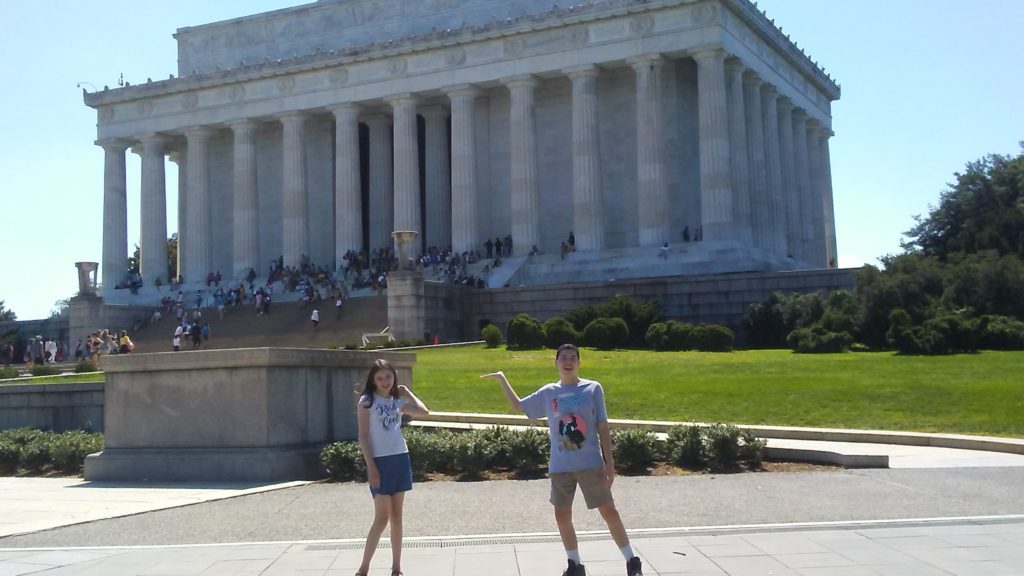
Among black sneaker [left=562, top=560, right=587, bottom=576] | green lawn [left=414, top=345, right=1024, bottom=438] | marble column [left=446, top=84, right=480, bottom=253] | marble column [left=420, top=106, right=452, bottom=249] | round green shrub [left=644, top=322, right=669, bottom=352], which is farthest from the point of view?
marble column [left=420, top=106, right=452, bottom=249]

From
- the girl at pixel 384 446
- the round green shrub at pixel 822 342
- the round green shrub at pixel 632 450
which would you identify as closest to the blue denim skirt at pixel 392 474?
the girl at pixel 384 446

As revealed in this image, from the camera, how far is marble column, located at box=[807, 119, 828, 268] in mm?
74188

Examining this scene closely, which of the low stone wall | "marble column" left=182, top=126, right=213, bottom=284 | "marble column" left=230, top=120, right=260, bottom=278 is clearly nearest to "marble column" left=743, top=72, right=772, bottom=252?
"marble column" left=230, top=120, right=260, bottom=278

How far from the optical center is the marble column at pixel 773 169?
66.2 metres

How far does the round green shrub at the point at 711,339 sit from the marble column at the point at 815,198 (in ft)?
115

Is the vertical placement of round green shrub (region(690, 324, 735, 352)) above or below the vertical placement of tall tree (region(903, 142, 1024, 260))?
below

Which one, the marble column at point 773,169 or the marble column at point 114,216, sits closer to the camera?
the marble column at point 773,169

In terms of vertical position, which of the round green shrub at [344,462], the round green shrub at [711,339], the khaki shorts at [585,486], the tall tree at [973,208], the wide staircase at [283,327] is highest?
the tall tree at [973,208]

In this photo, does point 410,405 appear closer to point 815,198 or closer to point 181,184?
point 815,198

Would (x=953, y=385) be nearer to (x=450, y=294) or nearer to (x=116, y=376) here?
(x=116, y=376)

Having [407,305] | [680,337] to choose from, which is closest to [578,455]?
[680,337]

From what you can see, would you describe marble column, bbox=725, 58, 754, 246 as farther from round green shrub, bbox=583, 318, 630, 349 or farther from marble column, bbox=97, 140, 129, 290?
marble column, bbox=97, 140, 129, 290

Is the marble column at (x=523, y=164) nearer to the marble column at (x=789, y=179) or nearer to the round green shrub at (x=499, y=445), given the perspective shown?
the marble column at (x=789, y=179)

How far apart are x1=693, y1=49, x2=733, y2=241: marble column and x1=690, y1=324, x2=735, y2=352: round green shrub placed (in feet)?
59.8
